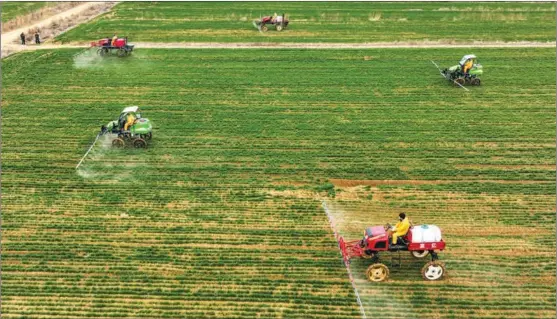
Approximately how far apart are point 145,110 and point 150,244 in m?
11.4

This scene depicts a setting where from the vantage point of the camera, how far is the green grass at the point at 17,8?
146ft

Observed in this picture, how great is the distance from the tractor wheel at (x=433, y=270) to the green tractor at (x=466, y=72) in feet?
55.9

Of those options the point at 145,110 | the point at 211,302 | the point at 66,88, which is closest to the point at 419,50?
the point at 145,110

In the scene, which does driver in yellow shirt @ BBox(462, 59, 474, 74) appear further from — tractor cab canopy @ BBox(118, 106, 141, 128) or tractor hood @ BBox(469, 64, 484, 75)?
tractor cab canopy @ BBox(118, 106, 141, 128)

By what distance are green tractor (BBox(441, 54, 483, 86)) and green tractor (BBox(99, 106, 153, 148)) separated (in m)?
17.9

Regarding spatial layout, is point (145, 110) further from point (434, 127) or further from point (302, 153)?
point (434, 127)

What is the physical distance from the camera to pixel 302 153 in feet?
73.4

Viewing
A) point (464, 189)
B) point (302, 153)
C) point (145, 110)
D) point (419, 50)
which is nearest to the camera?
point (464, 189)

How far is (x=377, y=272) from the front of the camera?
15047 mm

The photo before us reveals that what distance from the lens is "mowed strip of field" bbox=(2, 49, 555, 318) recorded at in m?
14.9

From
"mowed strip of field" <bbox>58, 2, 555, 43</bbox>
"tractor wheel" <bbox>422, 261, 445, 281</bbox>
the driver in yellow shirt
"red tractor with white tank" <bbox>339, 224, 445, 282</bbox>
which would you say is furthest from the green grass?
"tractor wheel" <bbox>422, 261, 445, 281</bbox>

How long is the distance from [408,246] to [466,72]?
1717 cm

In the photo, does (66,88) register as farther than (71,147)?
Yes

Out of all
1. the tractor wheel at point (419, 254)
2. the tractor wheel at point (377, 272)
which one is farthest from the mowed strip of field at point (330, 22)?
the tractor wheel at point (377, 272)
